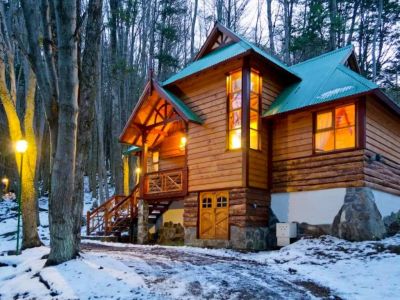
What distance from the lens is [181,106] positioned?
1459 cm

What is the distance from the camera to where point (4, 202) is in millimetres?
26516

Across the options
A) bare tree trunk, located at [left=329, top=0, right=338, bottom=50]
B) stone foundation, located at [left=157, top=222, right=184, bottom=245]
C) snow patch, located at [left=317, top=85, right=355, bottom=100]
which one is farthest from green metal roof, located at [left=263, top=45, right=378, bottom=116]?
bare tree trunk, located at [left=329, top=0, right=338, bottom=50]

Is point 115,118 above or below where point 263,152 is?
above

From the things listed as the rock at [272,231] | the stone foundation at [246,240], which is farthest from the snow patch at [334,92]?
the stone foundation at [246,240]

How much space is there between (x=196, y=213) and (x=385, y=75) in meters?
20.5

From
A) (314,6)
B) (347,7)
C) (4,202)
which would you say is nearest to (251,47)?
(314,6)

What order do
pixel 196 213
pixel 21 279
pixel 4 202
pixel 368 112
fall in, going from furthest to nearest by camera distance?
pixel 4 202
pixel 196 213
pixel 368 112
pixel 21 279

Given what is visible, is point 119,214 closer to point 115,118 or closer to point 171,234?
point 171,234

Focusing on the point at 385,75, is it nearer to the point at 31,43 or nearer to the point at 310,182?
the point at 310,182

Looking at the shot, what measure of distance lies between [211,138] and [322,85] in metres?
4.38

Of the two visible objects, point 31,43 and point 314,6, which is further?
point 314,6

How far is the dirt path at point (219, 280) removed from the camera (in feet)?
19.9

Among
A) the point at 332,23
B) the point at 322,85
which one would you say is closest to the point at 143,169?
the point at 322,85

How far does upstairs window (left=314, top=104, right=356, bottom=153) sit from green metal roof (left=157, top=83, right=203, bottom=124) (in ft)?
14.5
